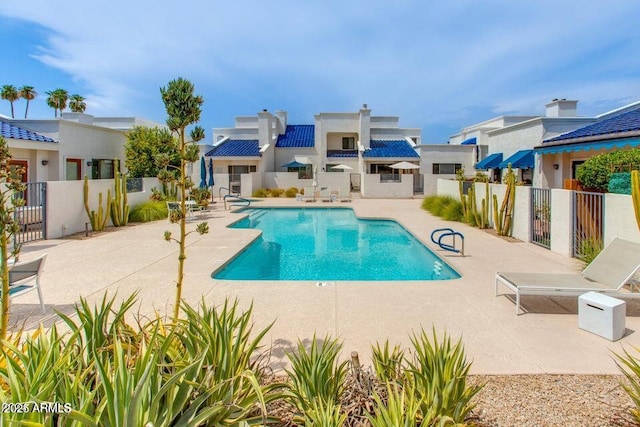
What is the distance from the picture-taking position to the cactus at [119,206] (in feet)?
52.4

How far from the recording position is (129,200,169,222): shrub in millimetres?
17594

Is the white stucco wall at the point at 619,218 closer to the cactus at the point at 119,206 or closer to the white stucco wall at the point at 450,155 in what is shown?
the cactus at the point at 119,206

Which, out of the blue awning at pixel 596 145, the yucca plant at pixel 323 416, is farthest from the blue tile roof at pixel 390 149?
the yucca plant at pixel 323 416

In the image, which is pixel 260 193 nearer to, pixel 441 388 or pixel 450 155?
pixel 450 155

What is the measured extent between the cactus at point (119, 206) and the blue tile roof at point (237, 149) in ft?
59.8

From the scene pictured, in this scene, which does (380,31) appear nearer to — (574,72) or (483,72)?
(483,72)

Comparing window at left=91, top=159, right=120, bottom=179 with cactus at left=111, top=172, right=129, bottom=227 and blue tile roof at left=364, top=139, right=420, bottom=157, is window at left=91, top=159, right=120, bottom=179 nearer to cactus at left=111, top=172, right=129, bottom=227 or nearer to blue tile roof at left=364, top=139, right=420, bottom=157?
cactus at left=111, top=172, right=129, bottom=227

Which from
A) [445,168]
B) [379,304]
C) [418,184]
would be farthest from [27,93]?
[379,304]

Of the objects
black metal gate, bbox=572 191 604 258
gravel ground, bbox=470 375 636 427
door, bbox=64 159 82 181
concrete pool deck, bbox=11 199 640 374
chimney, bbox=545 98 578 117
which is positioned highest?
chimney, bbox=545 98 578 117

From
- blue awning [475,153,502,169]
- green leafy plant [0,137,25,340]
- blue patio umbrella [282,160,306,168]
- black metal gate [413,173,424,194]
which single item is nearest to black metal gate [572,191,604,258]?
green leafy plant [0,137,25,340]

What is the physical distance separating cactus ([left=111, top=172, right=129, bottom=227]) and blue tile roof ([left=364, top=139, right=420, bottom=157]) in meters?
23.1

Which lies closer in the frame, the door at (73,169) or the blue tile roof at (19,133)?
the blue tile roof at (19,133)

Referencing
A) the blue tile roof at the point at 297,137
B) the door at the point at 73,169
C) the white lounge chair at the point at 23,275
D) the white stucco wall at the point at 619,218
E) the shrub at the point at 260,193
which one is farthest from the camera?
the blue tile roof at the point at 297,137

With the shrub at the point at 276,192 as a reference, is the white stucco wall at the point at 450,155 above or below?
above
